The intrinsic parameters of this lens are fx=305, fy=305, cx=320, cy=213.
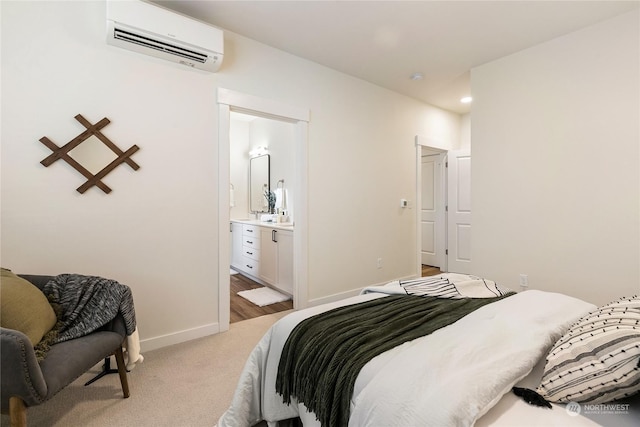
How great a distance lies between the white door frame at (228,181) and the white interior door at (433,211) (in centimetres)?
270

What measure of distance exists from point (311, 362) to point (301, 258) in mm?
2014

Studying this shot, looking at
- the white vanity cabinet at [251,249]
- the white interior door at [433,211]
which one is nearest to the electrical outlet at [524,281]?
the white interior door at [433,211]

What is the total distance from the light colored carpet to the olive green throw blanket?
0.73 metres

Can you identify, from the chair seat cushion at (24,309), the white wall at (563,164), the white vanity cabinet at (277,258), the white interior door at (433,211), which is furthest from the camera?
the white interior door at (433,211)

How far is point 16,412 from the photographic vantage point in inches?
46.4

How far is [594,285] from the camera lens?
8.43ft

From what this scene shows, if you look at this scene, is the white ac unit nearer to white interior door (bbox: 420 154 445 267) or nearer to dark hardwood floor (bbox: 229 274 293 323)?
dark hardwood floor (bbox: 229 274 293 323)

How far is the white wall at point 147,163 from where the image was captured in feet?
6.33

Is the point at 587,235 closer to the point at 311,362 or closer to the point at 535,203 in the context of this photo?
the point at 535,203

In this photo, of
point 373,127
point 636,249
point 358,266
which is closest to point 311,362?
point 358,266

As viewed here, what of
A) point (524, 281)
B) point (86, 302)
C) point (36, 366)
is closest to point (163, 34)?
point (86, 302)

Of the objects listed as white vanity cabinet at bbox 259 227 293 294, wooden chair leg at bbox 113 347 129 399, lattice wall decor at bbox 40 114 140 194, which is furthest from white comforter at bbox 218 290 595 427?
white vanity cabinet at bbox 259 227 293 294

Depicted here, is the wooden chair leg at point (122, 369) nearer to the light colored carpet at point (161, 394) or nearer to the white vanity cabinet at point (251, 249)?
the light colored carpet at point (161, 394)

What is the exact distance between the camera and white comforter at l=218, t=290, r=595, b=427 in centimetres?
85
